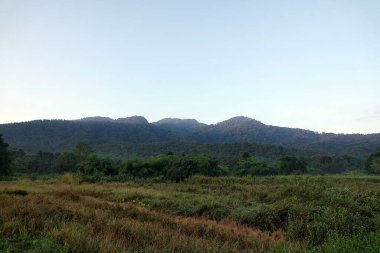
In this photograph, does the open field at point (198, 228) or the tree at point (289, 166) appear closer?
the open field at point (198, 228)

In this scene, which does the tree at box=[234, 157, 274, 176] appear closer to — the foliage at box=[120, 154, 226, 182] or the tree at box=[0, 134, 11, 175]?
the foliage at box=[120, 154, 226, 182]

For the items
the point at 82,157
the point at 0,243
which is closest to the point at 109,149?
the point at 82,157

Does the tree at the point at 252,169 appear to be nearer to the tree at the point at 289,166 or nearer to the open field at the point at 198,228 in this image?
the tree at the point at 289,166

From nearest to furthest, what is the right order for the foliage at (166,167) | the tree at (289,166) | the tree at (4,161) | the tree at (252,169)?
the tree at (4,161) < the foliage at (166,167) < the tree at (252,169) < the tree at (289,166)

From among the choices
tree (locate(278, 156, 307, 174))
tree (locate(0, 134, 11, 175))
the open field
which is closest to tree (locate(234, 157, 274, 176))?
tree (locate(278, 156, 307, 174))

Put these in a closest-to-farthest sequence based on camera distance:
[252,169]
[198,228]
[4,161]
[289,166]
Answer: [198,228] → [4,161] → [252,169] → [289,166]

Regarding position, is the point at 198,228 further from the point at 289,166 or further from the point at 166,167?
the point at 289,166

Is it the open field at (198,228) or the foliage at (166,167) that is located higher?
the open field at (198,228)

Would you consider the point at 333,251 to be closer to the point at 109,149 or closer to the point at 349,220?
the point at 349,220

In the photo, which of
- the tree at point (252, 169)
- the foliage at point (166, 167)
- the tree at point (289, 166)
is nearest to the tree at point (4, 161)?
the foliage at point (166, 167)

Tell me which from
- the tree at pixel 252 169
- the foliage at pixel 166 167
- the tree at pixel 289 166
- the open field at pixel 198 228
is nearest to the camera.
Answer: the open field at pixel 198 228

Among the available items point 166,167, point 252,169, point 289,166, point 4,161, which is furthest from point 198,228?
point 289,166

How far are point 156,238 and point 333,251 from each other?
389 centimetres

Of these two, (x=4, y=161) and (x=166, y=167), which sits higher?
(x=4, y=161)
